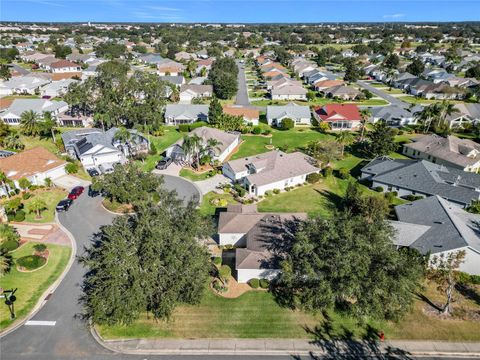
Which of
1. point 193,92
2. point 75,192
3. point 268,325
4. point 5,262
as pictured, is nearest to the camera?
point 268,325

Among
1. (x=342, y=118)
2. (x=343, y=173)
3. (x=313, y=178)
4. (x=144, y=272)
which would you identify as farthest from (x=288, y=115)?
(x=144, y=272)

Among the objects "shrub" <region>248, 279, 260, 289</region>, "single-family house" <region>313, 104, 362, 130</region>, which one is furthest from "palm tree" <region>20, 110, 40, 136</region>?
"single-family house" <region>313, 104, 362, 130</region>

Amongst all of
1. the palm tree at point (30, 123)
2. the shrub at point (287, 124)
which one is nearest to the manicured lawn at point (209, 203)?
the shrub at point (287, 124)

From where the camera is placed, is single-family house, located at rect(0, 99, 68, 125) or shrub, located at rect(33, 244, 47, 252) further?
single-family house, located at rect(0, 99, 68, 125)

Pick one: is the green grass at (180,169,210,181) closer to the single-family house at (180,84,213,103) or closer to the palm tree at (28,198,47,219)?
the palm tree at (28,198,47,219)

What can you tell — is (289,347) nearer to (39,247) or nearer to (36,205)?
(39,247)

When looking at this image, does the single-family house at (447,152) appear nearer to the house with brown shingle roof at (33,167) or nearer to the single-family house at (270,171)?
the single-family house at (270,171)
